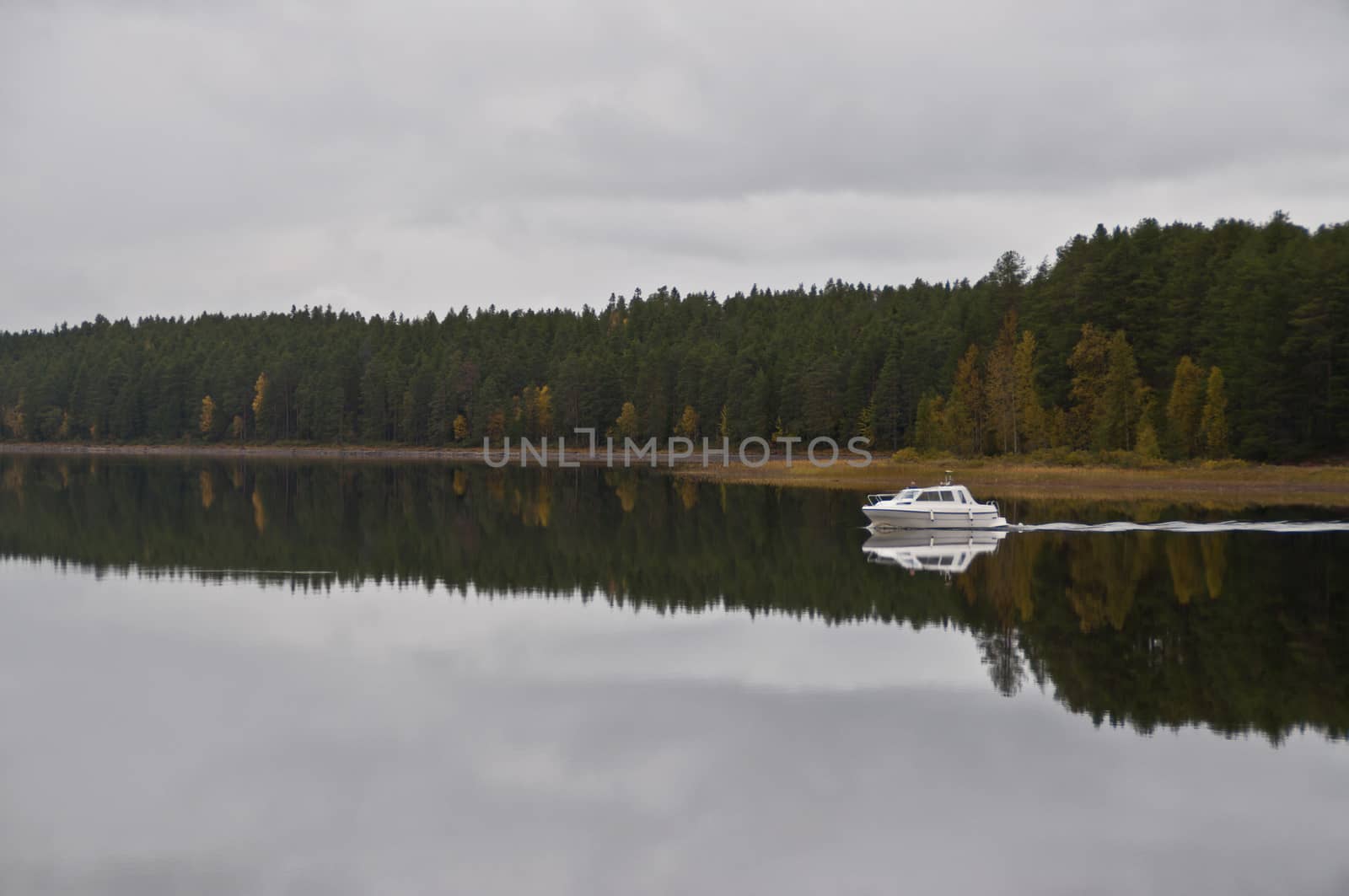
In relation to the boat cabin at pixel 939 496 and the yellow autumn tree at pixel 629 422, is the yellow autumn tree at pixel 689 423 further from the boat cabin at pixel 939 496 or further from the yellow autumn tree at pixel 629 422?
the boat cabin at pixel 939 496

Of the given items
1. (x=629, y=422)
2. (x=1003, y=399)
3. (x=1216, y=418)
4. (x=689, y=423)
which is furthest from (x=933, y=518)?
(x=629, y=422)

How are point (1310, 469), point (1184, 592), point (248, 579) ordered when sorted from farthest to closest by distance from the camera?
point (1310, 469) < point (248, 579) < point (1184, 592)

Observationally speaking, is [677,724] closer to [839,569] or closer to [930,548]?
[839,569]

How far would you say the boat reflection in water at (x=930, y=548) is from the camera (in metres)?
40.6

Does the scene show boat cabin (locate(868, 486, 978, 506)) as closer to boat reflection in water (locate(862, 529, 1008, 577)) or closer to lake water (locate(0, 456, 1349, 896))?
boat reflection in water (locate(862, 529, 1008, 577))

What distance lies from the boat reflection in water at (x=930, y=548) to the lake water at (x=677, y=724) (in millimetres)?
825

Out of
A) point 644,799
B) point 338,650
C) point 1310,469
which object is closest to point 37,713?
point 338,650

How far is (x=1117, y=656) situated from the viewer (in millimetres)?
23891

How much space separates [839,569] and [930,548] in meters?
8.45

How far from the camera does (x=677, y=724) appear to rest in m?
19.2

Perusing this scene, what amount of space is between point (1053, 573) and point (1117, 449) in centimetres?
6240

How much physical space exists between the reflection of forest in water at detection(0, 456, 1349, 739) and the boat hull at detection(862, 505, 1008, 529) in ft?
3.75

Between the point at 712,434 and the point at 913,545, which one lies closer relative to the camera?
the point at 913,545

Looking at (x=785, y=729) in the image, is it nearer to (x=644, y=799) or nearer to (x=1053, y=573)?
(x=644, y=799)
